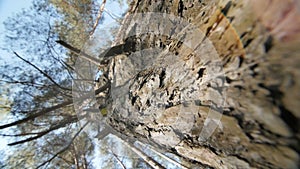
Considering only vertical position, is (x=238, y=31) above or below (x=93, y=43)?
below

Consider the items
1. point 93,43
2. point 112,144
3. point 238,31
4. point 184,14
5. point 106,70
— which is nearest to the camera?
point 238,31

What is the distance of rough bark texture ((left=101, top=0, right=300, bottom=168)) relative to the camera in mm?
386

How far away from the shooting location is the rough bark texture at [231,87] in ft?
1.27

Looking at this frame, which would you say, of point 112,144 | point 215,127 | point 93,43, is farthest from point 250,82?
point 112,144

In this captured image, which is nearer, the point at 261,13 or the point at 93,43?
the point at 261,13

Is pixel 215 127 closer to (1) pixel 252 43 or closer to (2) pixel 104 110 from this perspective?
(1) pixel 252 43

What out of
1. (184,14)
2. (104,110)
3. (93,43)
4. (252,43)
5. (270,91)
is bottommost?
(104,110)

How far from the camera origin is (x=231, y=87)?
0.52 meters

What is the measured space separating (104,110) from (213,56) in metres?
1.28

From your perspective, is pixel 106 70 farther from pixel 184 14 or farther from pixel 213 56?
pixel 213 56

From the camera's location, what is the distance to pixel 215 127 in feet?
2.09

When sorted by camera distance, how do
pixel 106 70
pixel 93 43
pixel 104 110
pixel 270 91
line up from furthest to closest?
pixel 93 43 → pixel 106 70 → pixel 104 110 → pixel 270 91

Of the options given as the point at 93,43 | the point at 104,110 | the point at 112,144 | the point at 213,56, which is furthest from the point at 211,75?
the point at 112,144

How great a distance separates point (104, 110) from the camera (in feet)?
5.64
